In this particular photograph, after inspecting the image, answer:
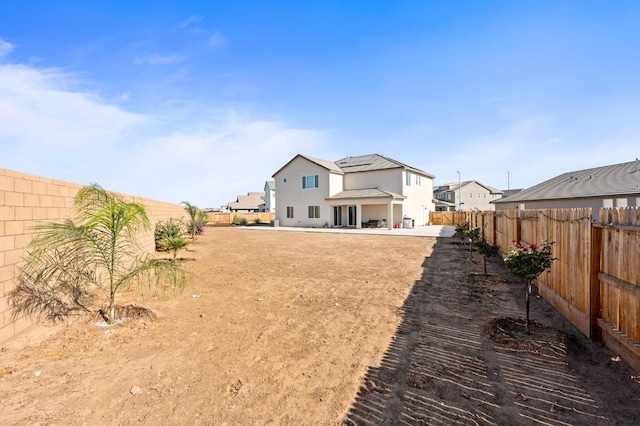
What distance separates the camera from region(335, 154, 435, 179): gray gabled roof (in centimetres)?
2965

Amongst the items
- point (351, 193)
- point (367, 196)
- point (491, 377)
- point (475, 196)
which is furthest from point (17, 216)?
point (475, 196)

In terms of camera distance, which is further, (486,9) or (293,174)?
(293,174)

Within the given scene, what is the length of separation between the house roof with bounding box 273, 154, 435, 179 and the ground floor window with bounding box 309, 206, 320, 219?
4.28m

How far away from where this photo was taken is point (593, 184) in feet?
69.2

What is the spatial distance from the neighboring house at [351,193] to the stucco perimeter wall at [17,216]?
23459 mm

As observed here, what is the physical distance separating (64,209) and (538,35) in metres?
13.2

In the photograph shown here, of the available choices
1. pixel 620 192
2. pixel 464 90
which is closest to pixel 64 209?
pixel 464 90

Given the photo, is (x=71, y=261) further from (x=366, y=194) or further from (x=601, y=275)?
(x=366, y=194)

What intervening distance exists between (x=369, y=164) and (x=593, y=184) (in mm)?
18237

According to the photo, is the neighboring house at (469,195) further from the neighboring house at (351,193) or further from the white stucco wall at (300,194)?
the white stucco wall at (300,194)

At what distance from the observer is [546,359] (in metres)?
3.62

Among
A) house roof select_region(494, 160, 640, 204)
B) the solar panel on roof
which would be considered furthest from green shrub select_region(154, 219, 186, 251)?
house roof select_region(494, 160, 640, 204)

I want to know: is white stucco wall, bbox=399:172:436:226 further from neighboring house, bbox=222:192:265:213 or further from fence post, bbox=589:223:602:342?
neighboring house, bbox=222:192:265:213

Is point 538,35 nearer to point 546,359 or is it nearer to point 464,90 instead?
point 464,90
